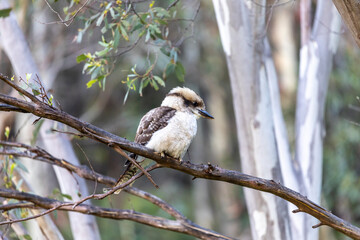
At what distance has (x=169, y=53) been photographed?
133 inches

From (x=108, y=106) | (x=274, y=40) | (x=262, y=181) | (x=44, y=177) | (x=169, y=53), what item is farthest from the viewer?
(x=108, y=106)

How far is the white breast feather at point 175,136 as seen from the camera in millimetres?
2658

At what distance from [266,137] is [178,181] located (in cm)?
838

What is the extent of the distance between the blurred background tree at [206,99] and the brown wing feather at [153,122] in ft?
10.4

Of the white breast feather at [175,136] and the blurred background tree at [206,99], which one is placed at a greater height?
the blurred background tree at [206,99]

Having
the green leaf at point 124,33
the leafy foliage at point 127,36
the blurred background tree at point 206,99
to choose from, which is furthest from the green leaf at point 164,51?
the blurred background tree at point 206,99

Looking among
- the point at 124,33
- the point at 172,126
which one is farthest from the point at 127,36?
the point at 172,126

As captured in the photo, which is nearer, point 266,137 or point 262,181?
point 262,181

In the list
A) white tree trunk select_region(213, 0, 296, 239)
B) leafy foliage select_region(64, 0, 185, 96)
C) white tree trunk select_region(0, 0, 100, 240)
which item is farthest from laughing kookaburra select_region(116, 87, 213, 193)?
white tree trunk select_region(0, 0, 100, 240)

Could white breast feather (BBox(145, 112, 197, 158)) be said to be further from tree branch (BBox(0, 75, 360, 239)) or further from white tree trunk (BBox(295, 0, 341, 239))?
white tree trunk (BBox(295, 0, 341, 239))

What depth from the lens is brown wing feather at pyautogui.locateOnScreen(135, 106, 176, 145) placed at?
9.39 ft

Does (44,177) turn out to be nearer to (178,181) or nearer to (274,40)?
(274,40)

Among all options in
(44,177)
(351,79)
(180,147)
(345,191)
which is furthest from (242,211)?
(180,147)

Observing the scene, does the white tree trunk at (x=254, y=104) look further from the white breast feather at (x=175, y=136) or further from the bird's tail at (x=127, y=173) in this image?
the bird's tail at (x=127, y=173)
